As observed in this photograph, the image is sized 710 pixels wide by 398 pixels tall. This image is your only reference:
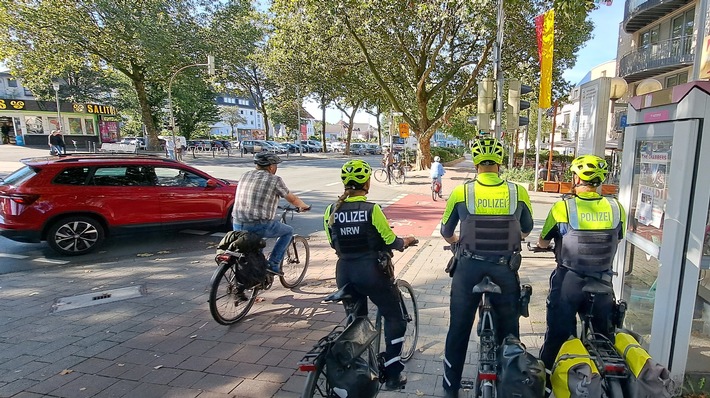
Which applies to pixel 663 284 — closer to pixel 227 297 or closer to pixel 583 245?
pixel 583 245

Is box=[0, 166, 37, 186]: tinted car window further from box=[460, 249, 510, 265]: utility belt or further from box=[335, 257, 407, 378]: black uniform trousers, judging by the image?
box=[460, 249, 510, 265]: utility belt

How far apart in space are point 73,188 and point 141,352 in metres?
4.37

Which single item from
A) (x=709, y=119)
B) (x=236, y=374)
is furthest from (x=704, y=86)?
(x=236, y=374)

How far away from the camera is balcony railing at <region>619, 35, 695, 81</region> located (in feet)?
70.8

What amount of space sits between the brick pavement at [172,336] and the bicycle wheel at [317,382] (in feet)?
2.98

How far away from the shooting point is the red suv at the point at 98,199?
6480 mm

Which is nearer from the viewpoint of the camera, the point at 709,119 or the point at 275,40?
the point at 709,119

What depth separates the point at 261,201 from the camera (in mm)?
4535

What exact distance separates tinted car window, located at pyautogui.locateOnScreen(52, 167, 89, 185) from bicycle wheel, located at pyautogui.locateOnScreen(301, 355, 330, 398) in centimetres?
647

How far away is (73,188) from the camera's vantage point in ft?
22.1

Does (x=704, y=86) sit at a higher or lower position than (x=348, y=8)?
lower

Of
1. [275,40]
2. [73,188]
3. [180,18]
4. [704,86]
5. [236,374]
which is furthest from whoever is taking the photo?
[180,18]

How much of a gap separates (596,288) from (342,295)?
5.33ft

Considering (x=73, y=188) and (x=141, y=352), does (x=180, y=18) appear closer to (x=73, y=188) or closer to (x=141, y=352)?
(x=73, y=188)
